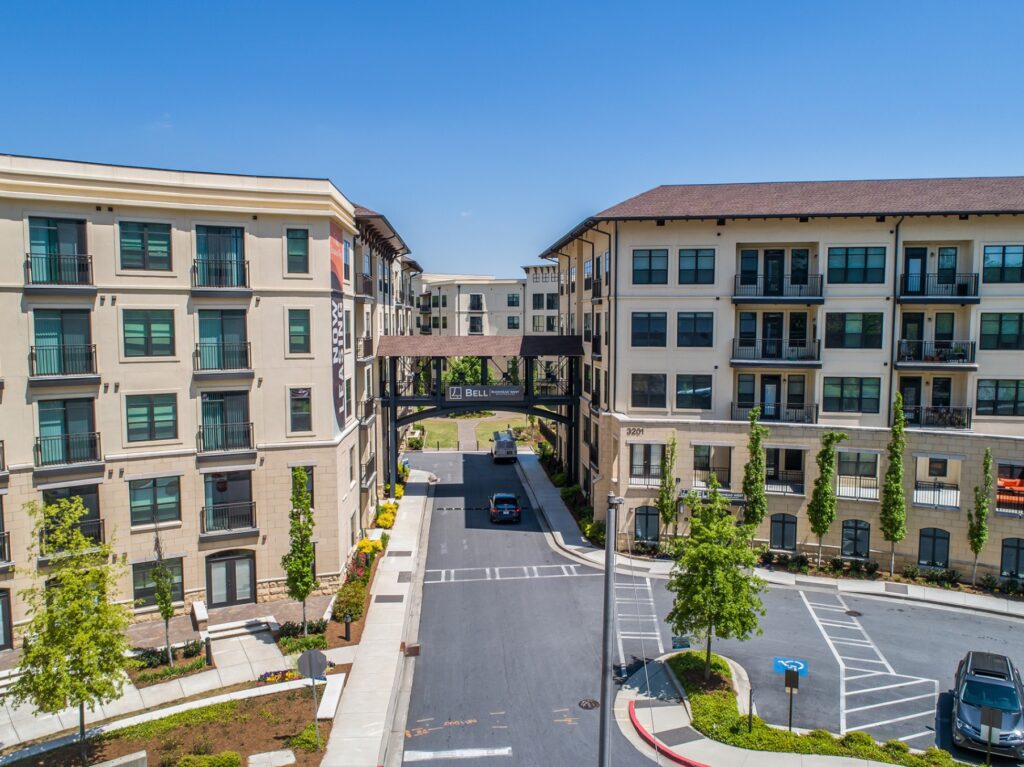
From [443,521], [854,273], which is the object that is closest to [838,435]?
[854,273]

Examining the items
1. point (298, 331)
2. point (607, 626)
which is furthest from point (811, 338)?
point (607, 626)

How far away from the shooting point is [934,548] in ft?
107

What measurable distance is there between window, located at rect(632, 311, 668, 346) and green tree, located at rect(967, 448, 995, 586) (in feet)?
49.8

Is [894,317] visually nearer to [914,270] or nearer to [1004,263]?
[914,270]

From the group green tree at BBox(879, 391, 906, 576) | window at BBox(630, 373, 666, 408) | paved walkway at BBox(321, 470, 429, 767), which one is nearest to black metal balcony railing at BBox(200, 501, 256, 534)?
paved walkway at BBox(321, 470, 429, 767)

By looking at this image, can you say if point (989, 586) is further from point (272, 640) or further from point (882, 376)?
point (272, 640)

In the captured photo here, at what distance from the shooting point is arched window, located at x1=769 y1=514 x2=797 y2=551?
34625 mm

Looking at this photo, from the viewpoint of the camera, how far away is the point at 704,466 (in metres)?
36.7

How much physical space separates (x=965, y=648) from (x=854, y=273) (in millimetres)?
18282

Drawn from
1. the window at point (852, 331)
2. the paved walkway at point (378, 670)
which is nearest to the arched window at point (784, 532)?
the window at point (852, 331)

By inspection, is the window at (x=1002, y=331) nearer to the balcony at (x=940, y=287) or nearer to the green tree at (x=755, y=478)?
the balcony at (x=940, y=287)

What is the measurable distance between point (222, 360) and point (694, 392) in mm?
22900

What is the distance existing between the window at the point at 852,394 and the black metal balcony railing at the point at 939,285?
481 centimetres

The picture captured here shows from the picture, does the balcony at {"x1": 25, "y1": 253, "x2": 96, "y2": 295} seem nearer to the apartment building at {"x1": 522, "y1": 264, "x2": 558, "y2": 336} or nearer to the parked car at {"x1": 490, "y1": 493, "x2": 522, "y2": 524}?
the parked car at {"x1": 490, "y1": 493, "x2": 522, "y2": 524}
